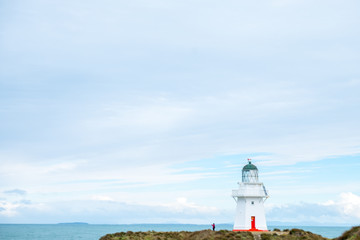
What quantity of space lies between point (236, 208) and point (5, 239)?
97530 millimetres

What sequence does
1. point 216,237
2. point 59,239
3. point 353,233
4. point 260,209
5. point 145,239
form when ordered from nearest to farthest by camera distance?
1. point 353,233
2. point 216,237
3. point 145,239
4. point 260,209
5. point 59,239

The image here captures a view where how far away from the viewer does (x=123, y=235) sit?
44.3 meters

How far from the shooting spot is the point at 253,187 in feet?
153

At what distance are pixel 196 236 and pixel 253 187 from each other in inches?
407

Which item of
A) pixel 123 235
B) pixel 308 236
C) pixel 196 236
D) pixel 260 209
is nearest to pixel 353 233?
pixel 308 236

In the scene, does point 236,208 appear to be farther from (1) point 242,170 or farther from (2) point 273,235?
(2) point 273,235

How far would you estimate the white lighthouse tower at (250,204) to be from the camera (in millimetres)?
45156

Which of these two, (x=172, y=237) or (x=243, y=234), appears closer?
(x=243, y=234)

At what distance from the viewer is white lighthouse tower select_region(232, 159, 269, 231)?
4516cm

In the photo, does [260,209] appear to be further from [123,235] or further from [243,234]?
[123,235]

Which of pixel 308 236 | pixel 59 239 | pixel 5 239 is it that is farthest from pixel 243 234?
pixel 5 239

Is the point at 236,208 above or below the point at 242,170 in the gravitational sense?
below

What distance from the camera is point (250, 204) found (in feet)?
151

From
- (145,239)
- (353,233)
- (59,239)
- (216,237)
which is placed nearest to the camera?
(353,233)
